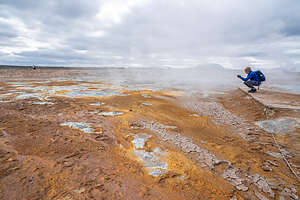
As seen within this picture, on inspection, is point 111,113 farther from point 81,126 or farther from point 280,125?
point 280,125

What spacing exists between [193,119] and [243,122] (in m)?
1.72

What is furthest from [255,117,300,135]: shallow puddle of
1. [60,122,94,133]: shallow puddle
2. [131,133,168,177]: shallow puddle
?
[60,122,94,133]: shallow puddle

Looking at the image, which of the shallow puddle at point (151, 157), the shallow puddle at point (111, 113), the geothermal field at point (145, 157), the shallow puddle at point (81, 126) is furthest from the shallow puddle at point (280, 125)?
the shallow puddle at point (81, 126)

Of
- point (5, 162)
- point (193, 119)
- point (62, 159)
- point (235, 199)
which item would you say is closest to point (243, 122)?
point (193, 119)

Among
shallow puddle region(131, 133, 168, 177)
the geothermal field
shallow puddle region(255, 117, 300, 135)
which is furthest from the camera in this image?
shallow puddle region(255, 117, 300, 135)

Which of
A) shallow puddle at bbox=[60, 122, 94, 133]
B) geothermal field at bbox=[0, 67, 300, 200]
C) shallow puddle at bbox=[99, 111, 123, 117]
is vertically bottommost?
geothermal field at bbox=[0, 67, 300, 200]

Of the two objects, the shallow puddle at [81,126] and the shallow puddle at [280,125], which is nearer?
the shallow puddle at [81,126]

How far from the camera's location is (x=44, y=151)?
3.22m

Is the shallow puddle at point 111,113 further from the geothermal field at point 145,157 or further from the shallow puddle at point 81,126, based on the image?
the shallow puddle at point 81,126

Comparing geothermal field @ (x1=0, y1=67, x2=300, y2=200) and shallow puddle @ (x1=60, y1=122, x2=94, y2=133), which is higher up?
shallow puddle @ (x1=60, y1=122, x2=94, y2=133)

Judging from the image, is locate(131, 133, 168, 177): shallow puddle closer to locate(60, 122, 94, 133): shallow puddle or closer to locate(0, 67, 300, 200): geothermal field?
locate(0, 67, 300, 200): geothermal field

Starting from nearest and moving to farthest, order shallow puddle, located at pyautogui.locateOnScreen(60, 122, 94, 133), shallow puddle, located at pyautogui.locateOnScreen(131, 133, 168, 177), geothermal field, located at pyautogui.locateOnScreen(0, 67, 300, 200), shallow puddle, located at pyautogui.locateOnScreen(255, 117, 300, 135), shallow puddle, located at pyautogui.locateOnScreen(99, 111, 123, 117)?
geothermal field, located at pyautogui.locateOnScreen(0, 67, 300, 200), shallow puddle, located at pyautogui.locateOnScreen(131, 133, 168, 177), shallow puddle, located at pyautogui.locateOnScreen(60, 122, 94, 133), shallow puddle, located at pyautogui.locateOnScreen(255, 117, 300, 135), shallow puddle, located at pyautogui.locateOnScreen(99, 111, 123, 117)

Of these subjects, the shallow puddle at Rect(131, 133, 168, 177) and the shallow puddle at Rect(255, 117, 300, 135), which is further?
the shallow puddle at Rect(255, 117, 300, 135)

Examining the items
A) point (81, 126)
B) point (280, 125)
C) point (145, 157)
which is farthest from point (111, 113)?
point (280, 125)
